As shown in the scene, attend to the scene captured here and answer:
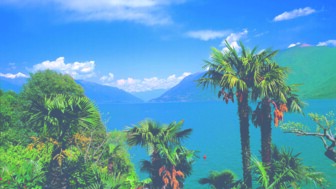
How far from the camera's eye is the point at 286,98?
1491 centimetres

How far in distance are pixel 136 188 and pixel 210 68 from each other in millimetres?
6763

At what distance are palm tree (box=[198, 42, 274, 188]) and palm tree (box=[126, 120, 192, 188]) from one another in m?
2.97

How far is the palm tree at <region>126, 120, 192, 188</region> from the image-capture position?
52.0 ft

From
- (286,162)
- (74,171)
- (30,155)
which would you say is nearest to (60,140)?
(74,171)

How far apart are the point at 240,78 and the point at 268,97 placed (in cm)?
144

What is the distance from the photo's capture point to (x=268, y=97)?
1402cm

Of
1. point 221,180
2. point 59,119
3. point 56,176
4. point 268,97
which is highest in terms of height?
point 268,97

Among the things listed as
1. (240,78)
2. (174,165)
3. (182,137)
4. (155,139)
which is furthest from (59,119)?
(240,78)

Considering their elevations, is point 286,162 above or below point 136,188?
above

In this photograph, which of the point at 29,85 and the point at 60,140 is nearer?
the point at 60,140

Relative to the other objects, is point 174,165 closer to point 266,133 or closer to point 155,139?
point 155,139

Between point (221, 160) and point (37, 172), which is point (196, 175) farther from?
point (37, 172)

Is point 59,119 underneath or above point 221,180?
above

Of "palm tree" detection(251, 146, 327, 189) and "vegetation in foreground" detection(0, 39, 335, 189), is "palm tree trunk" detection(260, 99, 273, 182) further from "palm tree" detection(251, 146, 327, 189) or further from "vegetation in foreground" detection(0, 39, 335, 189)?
"palm tree" detection(251, 146, 327, 189)
